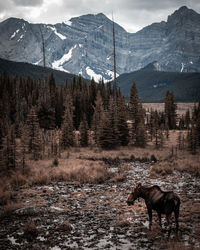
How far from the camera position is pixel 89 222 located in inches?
401

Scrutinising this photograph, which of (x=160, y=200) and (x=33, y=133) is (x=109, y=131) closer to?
(x=33, y=133)

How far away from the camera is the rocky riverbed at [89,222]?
324 inches

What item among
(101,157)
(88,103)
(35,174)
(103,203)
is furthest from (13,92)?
(103,203)

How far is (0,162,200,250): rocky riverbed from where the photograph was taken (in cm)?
823

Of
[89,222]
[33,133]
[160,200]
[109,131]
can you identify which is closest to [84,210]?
[89,222]

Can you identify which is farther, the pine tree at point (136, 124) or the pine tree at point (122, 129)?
the pine tree at point (136, 124)

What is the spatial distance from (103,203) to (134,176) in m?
6.98

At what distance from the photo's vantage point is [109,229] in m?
9.41

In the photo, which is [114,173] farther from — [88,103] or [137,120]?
[88,103]

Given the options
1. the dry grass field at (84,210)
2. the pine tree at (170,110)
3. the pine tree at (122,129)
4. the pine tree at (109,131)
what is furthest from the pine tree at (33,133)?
the pine tree at (170,110)

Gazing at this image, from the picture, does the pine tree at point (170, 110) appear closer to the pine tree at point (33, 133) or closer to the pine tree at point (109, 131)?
the pine tree at point (109, 131)

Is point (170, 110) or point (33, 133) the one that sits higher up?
point (170, 110)

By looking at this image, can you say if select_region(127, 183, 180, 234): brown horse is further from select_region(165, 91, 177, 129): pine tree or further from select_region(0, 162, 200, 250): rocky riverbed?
select_region(165, 91, 177, 129): pine tree

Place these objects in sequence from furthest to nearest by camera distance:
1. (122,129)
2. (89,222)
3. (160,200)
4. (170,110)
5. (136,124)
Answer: (170,110), (136,124), (122,129), (89,222), (160,200)
